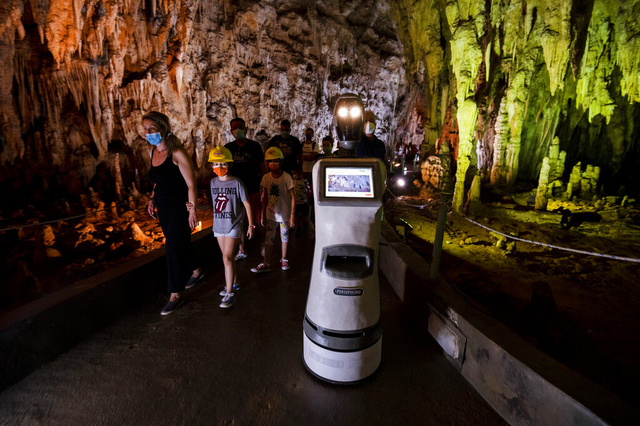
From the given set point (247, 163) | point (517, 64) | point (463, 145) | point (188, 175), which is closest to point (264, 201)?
point (247, 163)

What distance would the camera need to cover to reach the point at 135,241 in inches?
325

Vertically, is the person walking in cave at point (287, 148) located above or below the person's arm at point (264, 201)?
above

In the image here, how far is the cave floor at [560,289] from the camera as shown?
3.18 metres

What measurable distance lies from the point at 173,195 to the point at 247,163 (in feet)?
4.53

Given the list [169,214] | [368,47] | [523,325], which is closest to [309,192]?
[169,214]

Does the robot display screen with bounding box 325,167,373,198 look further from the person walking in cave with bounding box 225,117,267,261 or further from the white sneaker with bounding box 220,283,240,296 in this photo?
the person walking in cave with bounding box 225,117,267,261

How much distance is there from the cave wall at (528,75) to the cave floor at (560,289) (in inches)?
126

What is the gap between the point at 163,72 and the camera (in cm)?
1150

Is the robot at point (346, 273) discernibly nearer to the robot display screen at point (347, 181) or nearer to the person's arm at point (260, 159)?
the robot display screen at point (347, 181)

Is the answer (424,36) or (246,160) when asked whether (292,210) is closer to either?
(246,160)

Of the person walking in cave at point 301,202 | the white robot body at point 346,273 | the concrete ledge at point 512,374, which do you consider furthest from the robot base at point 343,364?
the person walking in cave at point 301,202

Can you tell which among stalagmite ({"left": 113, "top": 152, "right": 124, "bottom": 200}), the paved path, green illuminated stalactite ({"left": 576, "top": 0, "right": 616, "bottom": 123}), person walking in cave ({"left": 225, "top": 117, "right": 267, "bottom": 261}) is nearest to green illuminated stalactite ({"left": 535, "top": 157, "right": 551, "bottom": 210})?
green illuminated stalactite ({"left": 576, "top": 0, "right": 616, "bottom": 123})

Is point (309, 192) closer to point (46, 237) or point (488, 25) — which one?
point (46, 237)

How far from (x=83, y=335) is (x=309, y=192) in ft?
14.1
